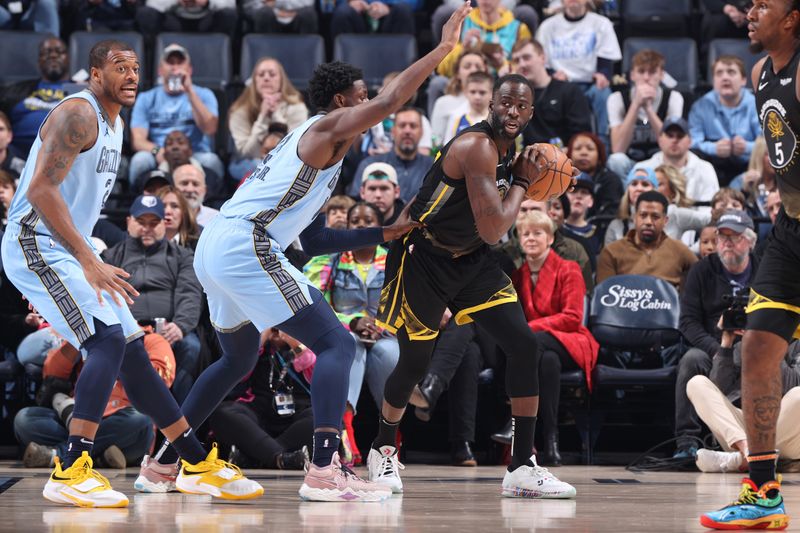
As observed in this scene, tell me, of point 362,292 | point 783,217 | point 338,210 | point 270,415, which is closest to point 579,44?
point 338,210

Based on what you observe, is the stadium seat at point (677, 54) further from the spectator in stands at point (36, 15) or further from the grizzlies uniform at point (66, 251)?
the grizzlies uniform at point (66, 251)

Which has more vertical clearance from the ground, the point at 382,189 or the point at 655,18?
the point at 655,18

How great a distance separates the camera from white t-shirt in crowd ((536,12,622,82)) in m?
11.1

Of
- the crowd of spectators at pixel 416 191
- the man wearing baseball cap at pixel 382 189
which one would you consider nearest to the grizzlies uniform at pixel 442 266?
the crowd of spectators at pixel 416 191

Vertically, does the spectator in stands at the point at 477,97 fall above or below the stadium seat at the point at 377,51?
below

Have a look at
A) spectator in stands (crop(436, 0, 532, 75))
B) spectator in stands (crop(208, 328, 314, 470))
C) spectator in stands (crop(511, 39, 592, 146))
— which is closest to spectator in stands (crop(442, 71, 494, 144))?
spectator in stands (crop(511, 39, 592, 146))

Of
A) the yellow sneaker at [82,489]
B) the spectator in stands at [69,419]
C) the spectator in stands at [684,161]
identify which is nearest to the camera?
the yellow sneaker at [82,489]

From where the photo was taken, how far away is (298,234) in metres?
5.31

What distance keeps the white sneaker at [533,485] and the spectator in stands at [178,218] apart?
3.55 metres

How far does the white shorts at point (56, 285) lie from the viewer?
15.9ft

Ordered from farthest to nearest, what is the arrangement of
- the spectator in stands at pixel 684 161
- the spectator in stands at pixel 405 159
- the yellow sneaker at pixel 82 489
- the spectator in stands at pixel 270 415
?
the spectator in stands at pixel 684 161 < the spectator in stands at pixel 405 159 < the spectator in stands at pixel 270 415 < the yellow sneaker at pixel 82 489

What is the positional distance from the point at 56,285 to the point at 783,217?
2.78m

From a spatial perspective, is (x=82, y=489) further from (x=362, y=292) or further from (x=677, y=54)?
(x=677, y=54)

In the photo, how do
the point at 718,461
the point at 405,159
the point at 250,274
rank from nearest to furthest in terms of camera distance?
the point at 250,274
the point at 718,461
the point at 405,159
